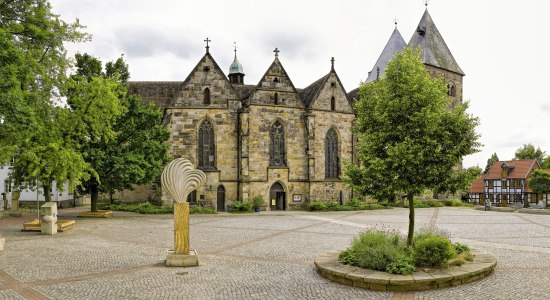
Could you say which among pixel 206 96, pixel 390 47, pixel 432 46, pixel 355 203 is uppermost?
pixel 390 47

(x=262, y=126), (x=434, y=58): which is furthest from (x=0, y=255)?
(x=434, y=58)

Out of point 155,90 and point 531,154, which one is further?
point 531,154

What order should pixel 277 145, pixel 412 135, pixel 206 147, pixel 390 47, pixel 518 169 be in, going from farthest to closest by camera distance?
pixel 518 169, pixel 390 47, pixel 277 145, pixel 206 147, pixel 412 135

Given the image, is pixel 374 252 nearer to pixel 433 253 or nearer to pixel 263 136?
pixel 433 253

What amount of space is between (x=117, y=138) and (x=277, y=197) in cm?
1487

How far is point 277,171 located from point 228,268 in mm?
24626

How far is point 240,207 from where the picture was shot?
33.9 m

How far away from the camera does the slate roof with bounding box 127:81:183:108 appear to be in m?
40.9

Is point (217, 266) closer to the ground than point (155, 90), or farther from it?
closer to the ground

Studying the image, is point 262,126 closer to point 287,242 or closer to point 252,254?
point 287,242

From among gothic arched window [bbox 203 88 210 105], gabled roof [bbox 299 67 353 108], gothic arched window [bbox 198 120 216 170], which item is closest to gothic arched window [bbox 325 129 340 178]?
Answer: gabled roof [bbox 299 67 353 108]

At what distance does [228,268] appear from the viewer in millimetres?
11938

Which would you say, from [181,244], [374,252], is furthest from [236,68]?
[374,252]

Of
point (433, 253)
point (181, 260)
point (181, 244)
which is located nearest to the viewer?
point (433, 253)
